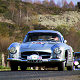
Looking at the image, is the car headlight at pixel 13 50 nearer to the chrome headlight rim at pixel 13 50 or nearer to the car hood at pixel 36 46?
the chrome headlight rim at pixel 13 50

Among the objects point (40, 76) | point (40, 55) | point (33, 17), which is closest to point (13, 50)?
point (40, 55)

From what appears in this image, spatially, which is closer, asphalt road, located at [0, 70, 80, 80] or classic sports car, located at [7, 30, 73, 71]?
asphalt road, located at [0, 70, 80, 80]

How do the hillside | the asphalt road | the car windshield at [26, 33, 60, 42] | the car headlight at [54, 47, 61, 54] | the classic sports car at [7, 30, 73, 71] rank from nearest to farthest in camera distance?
the asphalt road < the classic sports car at [7, 30, 73, 71] < the car headlight at [54, 47, 61, 54] < the car windshield at [26, 33, 60, 42] < the hillside

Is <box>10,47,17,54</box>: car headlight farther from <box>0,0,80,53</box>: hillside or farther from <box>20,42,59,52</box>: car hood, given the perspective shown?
<box>0,0,80,53</box>: hillside

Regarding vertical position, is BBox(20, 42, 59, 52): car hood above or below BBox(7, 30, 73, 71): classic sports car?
above

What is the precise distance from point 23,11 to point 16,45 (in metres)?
153

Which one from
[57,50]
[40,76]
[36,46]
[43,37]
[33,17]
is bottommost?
[40,76]

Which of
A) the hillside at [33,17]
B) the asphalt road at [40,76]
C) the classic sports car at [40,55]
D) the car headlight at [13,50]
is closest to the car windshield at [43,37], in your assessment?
the classic sports car at [40,55]

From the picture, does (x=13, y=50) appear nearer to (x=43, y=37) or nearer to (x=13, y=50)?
(x=13, y=50)

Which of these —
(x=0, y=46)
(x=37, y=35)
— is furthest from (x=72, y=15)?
(x=37, y=35)

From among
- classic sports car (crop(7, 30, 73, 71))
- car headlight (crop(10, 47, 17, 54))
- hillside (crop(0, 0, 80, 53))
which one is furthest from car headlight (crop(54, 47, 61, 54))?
hillside (crop(0, 0, 80, 53))

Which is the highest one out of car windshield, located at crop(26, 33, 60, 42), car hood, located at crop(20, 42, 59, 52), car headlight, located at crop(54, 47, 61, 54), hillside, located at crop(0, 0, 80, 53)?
hillside, located at crop(0, 0, 80, 53)

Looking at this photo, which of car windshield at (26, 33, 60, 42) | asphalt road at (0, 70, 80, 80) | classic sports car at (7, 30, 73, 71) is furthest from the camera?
car windshield at (26, 33, 60, 42)

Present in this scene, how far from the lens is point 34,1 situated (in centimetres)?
19862
